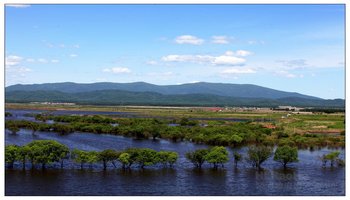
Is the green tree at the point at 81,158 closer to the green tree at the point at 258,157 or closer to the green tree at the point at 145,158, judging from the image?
the green tree at the point at 145,158

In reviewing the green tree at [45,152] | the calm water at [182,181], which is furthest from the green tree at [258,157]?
the green tree at [45,152]

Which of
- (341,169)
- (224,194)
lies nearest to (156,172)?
(224,194)

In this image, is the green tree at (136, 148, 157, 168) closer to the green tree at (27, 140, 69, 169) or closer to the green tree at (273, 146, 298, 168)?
the green tree at (27, 140, 69, 169)

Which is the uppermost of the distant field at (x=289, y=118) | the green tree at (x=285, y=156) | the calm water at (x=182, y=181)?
the distant field at (x=289, y=118)

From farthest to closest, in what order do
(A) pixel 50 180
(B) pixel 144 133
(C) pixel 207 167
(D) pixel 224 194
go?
1. (B) pixel 144 133
2. (C) pixel 207 167
3. (A) pixel 50 180
4. (D) pixel 224 194

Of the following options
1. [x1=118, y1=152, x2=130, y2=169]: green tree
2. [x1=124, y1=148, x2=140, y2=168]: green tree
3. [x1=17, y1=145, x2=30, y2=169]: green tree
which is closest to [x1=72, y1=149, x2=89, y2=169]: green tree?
[x1=118, y1=152, x2=130, y2=169]: green tree

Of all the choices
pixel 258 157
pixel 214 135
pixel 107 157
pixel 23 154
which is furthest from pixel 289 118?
pixel 23 154

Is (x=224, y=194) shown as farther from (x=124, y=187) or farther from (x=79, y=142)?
(x=79, y=142)

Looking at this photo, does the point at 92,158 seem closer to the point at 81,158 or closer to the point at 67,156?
the point at 81,158
